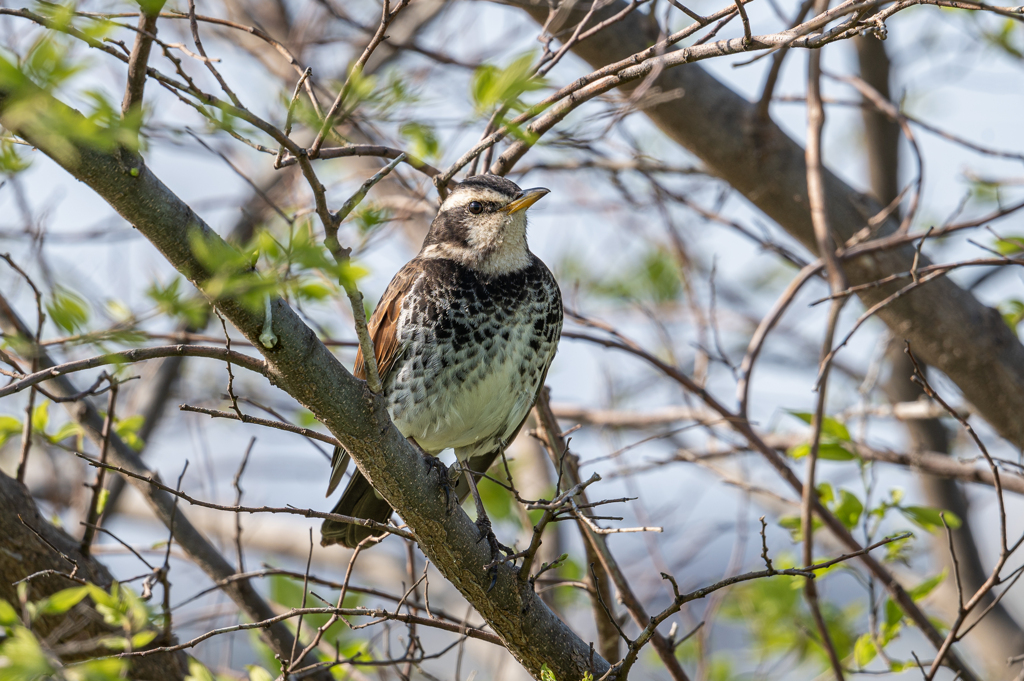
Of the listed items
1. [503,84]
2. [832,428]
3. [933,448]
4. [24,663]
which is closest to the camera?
[24,663]

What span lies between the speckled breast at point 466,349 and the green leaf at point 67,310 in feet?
5.53

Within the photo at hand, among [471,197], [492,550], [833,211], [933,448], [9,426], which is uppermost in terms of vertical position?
Result: [471,197]

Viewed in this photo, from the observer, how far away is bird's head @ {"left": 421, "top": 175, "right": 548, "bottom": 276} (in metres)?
3.27

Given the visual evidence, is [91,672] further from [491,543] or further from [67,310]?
[491,543]

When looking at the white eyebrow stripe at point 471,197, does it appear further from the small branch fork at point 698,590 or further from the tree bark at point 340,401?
the small branch fork at point 698,590

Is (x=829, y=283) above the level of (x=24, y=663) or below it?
above

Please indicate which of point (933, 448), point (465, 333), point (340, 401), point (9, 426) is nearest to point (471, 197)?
point (465, 333)

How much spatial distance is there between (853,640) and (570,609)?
196 cm

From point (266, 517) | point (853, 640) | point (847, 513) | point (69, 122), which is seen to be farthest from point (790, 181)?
point (266, 517)

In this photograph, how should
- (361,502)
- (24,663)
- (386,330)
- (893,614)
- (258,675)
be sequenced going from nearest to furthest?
(24,663)
(258,675)
(893,614)
(386,330)
(361,502)

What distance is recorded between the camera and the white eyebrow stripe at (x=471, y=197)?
329 cm

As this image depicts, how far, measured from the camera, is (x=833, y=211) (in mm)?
3738

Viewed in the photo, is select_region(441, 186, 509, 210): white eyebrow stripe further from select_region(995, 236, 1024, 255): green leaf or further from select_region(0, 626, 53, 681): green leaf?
select_region(0, 626, 53, 681): green leaf

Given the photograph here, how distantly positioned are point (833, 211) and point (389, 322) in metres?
1.99
